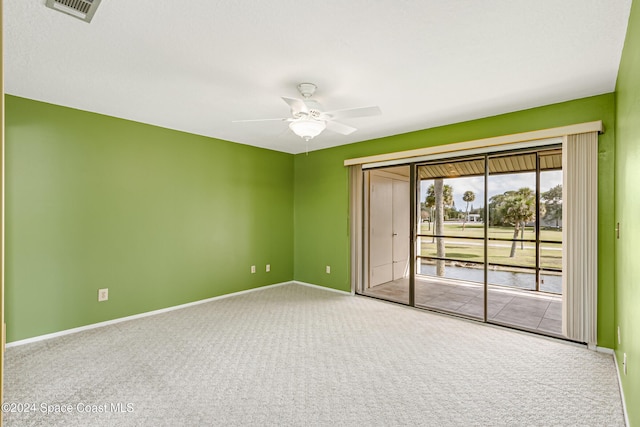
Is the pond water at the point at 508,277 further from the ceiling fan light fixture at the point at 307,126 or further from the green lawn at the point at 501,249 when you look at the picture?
the ceiling fan light fixture at the point at 307,126

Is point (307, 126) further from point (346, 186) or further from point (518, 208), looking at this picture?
point (518, 208)

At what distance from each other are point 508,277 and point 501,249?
0.48 meters

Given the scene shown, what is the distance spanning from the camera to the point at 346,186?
5.23 m

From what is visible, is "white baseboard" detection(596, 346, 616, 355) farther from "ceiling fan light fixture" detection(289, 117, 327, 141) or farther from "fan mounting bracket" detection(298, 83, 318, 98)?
"fan mounting bracket" detection(298, 83, 318, 98)

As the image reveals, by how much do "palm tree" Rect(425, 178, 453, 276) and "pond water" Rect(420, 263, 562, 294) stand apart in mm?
202

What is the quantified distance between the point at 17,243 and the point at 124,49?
2.32 meters

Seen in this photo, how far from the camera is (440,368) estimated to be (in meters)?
2.78

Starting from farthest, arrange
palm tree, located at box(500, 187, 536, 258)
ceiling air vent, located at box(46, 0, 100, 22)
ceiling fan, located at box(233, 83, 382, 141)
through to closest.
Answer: palm tree, located at box(500, 187, 536, 258), ceiling fan, located at box(233, 83, 382, 141), ceiling air vent, located at box(46, 0, 100, 22)

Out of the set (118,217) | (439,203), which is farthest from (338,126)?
(118,217)

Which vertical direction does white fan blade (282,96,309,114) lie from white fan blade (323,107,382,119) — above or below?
above

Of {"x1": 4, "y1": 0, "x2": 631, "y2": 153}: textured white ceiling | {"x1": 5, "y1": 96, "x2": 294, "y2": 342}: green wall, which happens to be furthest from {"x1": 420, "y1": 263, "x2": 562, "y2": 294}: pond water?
{"x1": 5, "y1": 96, "x2": 294, "y2": 342}: green wall

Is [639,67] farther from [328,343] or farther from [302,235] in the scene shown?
[302,235]

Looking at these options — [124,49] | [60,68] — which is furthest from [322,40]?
[60,68]

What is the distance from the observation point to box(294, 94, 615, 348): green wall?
304 cm
